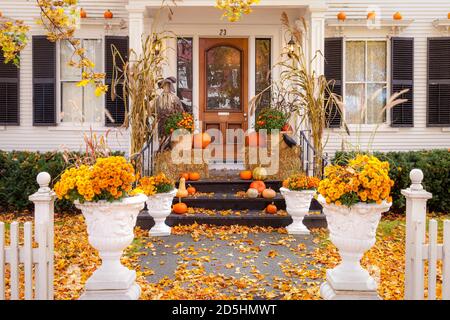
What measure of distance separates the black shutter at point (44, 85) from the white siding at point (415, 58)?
5696 millimetres

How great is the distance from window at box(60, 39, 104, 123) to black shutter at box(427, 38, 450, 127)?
22.3 feet

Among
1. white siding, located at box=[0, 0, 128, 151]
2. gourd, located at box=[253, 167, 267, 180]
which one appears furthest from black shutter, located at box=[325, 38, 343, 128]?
white siding, located at box=[0, 0, 128, 151]

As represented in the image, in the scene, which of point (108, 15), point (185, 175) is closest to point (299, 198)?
point (185, 175)

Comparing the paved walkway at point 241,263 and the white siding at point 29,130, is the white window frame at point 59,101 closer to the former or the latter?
the white siding at point 29,130

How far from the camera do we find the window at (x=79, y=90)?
34.4 ft

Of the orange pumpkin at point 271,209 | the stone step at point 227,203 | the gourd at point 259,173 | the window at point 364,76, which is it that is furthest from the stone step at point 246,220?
the window at point 364,76

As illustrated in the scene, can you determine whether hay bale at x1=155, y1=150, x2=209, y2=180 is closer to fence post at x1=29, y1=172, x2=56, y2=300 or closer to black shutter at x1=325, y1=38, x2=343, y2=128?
black shutter at x1=325, y1=38, x2=343, y2=128

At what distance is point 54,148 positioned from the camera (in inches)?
411

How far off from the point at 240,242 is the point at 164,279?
1.77 metres

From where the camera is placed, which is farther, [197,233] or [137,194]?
[197,233]

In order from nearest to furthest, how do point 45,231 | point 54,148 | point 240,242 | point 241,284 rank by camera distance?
point 45,231
point 241,284
point 240,242
point 54,148
